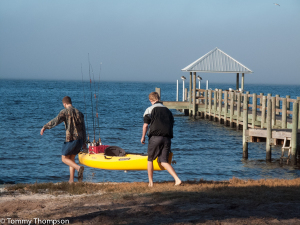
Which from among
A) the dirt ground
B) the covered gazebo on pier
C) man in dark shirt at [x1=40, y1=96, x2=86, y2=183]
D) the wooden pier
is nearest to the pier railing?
the wooden pier

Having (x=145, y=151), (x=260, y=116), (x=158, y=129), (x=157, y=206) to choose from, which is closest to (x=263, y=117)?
(x=260, y=116)

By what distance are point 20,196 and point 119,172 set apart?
6097 mm

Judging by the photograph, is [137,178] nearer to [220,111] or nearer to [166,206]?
[166,206]

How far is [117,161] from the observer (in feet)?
33.6

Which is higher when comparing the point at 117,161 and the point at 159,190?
the point at 159,190

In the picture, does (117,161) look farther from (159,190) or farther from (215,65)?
(215,65)

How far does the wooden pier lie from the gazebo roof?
1884 millimetres

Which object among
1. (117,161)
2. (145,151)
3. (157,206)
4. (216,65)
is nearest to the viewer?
(157,206)

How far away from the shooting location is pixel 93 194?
22.9 ft

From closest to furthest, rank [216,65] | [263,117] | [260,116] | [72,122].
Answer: [72,122] → [263,117] → [260,116] → [216,65]

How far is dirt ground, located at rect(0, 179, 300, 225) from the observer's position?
201 inches

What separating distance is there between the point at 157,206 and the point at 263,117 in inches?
551

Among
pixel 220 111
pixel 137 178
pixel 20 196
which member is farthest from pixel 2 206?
pixel 220 111

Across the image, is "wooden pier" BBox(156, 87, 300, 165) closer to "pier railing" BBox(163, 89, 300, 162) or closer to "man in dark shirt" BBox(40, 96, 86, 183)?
"pier railing" BBox(163, 89, 300, 162)
